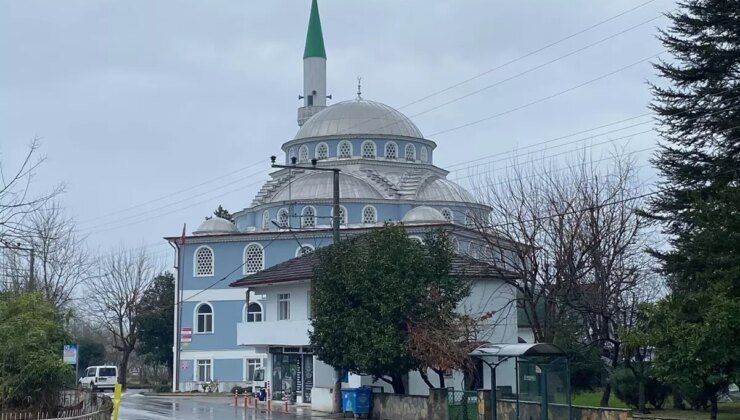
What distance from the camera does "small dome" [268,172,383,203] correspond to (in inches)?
2680

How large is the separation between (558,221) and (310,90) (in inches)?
1947

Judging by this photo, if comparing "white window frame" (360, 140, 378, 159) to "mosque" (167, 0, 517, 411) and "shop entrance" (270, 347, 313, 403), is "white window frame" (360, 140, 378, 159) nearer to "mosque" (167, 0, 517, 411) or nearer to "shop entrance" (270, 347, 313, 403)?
"mosque" (167, 0, 517, 411)

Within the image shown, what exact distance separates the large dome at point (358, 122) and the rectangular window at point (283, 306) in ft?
106

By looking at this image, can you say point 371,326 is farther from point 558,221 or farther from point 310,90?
point 310,90

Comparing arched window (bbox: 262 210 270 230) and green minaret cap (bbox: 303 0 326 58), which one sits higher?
green minaret cap (bbox: 303 0 326 58)

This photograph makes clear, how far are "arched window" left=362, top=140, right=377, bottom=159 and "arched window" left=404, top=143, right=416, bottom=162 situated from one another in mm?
2702

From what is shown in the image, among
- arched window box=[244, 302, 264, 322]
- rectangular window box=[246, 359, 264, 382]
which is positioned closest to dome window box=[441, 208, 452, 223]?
arched window box=[244, 302, 264, 322]

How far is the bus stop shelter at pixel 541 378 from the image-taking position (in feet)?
81.8

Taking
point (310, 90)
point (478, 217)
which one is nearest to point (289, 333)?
point (478, 217)

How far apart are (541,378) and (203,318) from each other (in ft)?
145

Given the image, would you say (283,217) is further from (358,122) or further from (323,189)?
(358,122)

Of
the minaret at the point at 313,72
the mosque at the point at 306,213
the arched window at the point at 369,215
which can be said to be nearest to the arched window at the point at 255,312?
the mosque at the point at 306,213

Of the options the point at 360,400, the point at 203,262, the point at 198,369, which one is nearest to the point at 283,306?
the point at 360,400

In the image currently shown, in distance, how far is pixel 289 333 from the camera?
40.4 metres
